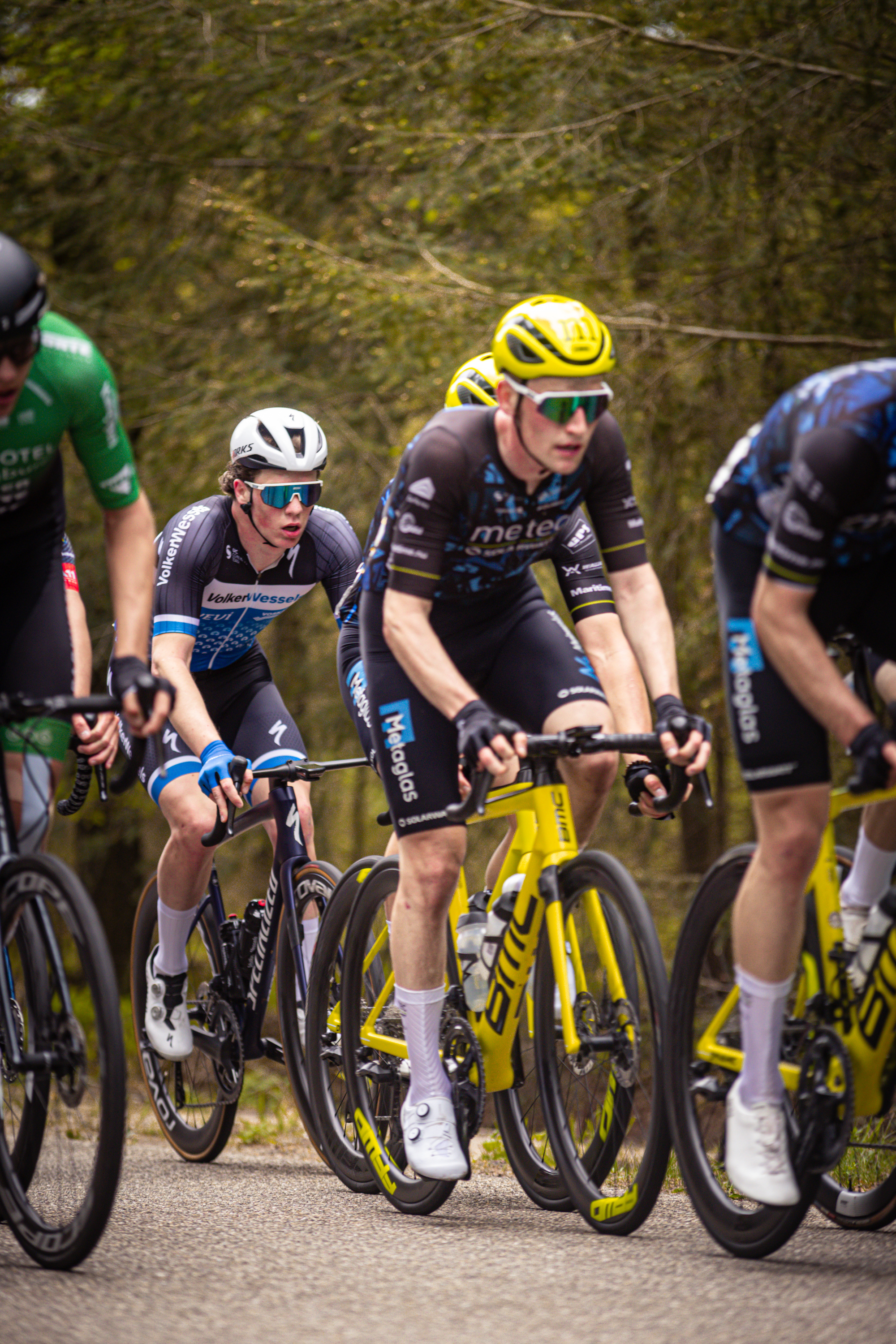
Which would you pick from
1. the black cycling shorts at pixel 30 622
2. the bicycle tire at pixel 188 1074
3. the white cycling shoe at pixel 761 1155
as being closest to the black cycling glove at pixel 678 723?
the white cycling shoe at pixel 761 1155

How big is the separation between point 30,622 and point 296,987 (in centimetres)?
214

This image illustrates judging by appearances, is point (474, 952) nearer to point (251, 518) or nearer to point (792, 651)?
point (792, 651)

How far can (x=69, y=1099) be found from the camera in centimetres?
351

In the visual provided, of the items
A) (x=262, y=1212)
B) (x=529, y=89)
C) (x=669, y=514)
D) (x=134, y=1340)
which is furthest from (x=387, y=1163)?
(x=529, y=89)

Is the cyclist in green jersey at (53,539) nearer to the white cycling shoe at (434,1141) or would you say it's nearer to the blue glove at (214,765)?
the blue glove at (214,765)

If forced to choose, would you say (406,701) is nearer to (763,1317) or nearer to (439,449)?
(439,449)

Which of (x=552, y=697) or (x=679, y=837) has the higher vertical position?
(x=552, y=697)

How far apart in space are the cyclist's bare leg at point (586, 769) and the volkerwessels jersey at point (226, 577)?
175cm

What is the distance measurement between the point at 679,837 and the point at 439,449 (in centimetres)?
710

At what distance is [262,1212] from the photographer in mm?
4367

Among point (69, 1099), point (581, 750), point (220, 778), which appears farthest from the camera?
point (220, 778)

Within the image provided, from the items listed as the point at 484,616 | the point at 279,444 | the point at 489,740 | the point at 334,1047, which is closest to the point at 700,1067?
the point at 489,740

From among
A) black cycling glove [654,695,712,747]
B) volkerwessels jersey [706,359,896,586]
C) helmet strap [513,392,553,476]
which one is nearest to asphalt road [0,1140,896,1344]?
black cycling glove [654,695,712,747]

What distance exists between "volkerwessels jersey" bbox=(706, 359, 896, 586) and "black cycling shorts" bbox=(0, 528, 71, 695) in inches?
74.2
